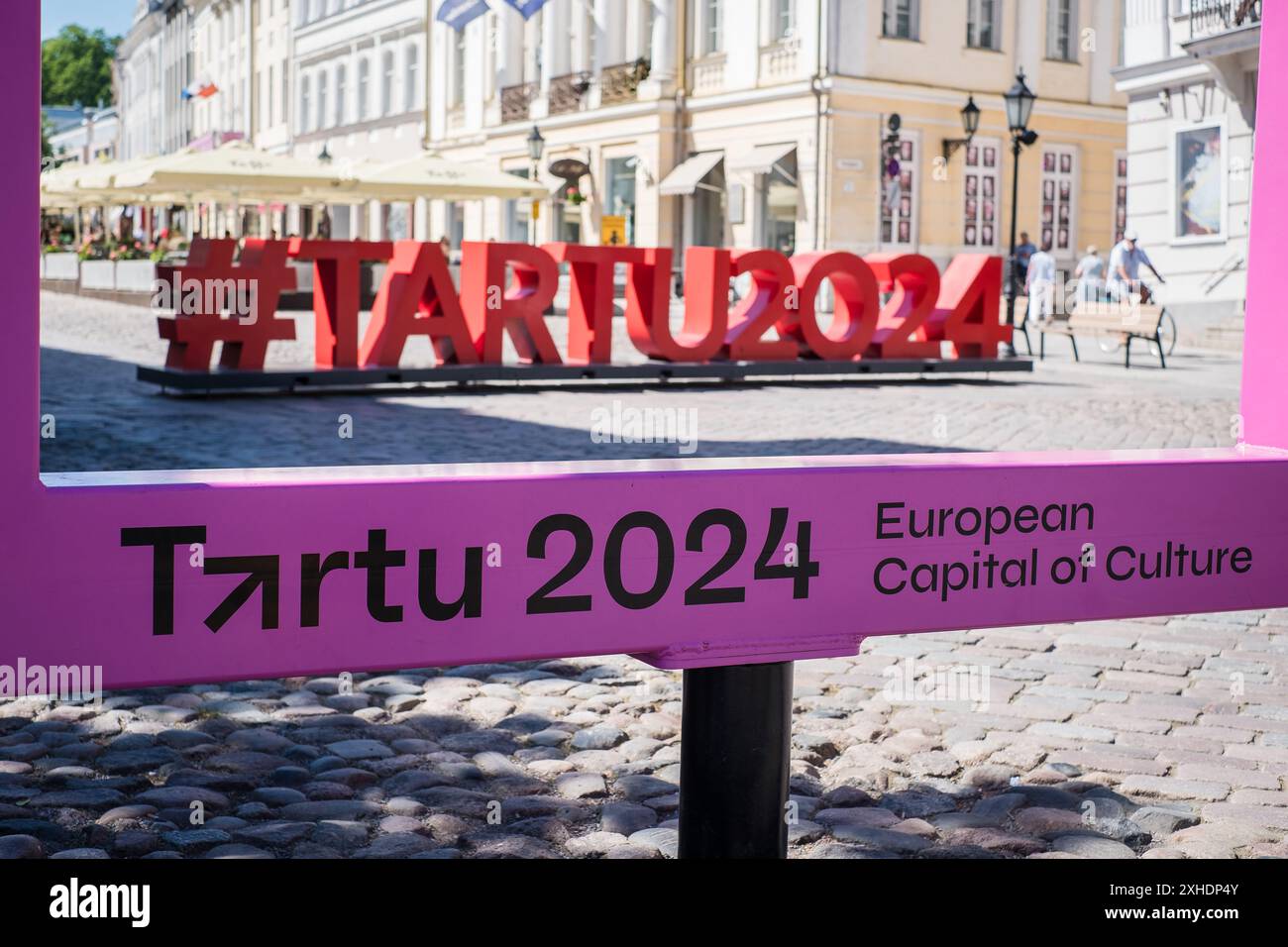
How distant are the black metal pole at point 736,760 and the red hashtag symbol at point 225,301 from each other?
1050 cm

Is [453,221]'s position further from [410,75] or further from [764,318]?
[764,318]

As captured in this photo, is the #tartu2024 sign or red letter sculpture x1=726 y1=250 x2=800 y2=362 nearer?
the #tartu2024 sign

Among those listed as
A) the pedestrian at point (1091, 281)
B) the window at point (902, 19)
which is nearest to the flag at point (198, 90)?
the window at point (902, 19)

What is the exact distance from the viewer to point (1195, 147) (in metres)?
22.9

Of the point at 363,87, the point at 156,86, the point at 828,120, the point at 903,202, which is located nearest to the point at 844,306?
the point at 828,120

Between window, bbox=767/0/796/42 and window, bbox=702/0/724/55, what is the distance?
38.0 inches

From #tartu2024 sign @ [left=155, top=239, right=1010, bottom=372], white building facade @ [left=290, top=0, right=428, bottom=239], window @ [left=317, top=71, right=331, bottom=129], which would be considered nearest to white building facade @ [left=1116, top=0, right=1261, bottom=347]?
#tartu2024 sign @ [left=155, top=239, right=1010, bottom=372]

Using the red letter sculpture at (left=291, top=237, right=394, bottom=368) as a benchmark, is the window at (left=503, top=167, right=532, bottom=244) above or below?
above

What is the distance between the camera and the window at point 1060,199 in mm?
31734

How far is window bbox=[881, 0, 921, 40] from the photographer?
29016mm

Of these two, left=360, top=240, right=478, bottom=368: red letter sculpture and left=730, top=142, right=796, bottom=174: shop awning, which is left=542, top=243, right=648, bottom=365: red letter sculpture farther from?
left=730, top=142, right=796, bottom=174: shop awning

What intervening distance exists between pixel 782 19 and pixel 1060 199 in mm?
6685

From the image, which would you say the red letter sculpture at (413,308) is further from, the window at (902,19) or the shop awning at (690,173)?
the window at (902,19)
